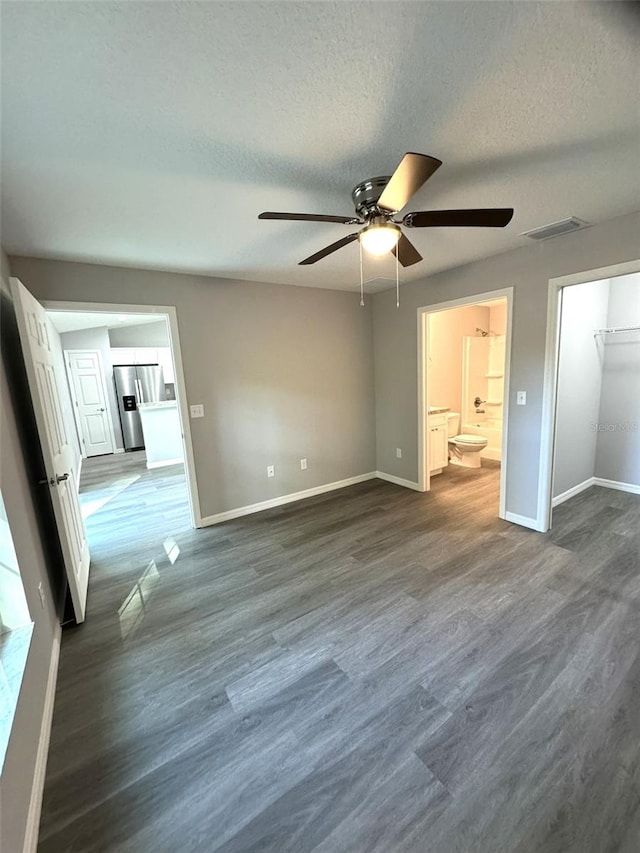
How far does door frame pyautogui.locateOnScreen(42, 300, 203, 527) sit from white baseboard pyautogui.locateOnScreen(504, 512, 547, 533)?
309 cm

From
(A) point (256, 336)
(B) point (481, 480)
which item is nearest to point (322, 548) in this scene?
(A) point (256, 336)

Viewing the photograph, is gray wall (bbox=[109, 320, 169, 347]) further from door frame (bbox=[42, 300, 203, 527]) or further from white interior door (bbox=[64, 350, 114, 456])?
door frame (bbox=[42, 300, 203, 527])

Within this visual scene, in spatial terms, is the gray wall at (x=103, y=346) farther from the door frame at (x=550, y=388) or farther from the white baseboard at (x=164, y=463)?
the door frame at (x=550, y=388)

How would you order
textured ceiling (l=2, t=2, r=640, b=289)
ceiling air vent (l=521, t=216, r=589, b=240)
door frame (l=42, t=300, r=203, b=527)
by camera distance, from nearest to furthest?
textured ceiling (l=2, t=2, r=640, b=289)
ceiling air vent (l=521, t=216, r=589, b=240)
door frame (l=42, t=300, r=203, b=527)

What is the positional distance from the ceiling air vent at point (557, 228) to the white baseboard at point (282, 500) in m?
Answer: 3.21

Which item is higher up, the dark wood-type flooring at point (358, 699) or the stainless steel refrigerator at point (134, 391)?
the stainless steel refrigerator at point (134, 391)

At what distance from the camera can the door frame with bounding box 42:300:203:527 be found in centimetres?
280

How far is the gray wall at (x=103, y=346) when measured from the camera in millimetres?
6816

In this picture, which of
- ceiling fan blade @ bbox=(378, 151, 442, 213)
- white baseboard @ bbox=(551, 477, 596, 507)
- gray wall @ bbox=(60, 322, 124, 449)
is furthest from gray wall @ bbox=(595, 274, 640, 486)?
gray wall @ bbox=(60, 322, 124, 449)

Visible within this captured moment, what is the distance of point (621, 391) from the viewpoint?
3.78 meters

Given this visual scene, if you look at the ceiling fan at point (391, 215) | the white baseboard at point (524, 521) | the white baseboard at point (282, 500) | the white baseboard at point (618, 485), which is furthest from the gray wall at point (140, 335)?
the white baseboard at point (618, 485)

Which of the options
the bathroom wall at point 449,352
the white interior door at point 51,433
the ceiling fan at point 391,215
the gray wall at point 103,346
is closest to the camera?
the ceiling fan at point 391,215

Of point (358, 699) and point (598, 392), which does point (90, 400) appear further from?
point (598, 392)

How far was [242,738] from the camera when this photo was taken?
149 cm
